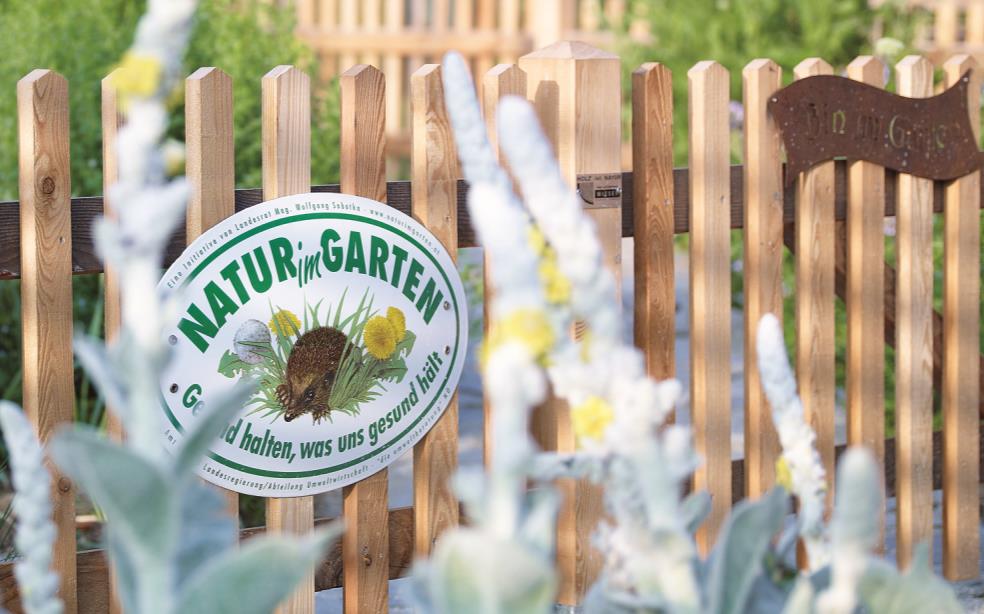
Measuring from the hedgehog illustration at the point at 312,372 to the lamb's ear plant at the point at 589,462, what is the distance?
3.77 ft

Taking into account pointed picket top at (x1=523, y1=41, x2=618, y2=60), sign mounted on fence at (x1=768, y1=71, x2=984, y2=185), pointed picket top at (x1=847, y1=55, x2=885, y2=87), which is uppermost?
pointed picket top at (x1=847, y1=55, x2=885, y2=87)

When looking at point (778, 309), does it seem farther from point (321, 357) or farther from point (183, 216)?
point (183, 216)

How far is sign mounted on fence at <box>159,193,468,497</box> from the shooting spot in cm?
205

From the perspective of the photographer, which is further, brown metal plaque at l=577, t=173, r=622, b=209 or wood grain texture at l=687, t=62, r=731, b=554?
wood grain texture at l=687, t=62, r=731, b=554

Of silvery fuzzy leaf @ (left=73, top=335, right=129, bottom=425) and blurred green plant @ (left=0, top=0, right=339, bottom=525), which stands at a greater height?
blurred green plant @ (left=0, top=0, right=339, bottom=525)

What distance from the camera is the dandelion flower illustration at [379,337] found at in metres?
2.21

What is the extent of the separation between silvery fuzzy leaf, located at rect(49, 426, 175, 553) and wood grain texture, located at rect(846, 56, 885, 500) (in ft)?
7.31

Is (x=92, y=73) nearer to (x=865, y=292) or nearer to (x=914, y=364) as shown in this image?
(x=865, y=292)

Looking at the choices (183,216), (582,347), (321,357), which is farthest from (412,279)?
(582,347)

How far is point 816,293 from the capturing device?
2.82 metres

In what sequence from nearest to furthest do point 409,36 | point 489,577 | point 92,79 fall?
point 489,577 < point 92,79 < point 409,36

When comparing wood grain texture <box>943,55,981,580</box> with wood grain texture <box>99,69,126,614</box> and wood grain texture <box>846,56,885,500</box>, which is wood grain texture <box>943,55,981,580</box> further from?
wood grain texture <box>99,69,126,614</box>

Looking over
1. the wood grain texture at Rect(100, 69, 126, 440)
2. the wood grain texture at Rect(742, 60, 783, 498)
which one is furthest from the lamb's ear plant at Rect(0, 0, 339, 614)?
the wood grain texture at Rect(742, 60, 783, 498)

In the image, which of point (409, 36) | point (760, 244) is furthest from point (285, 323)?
point (409, 36)
